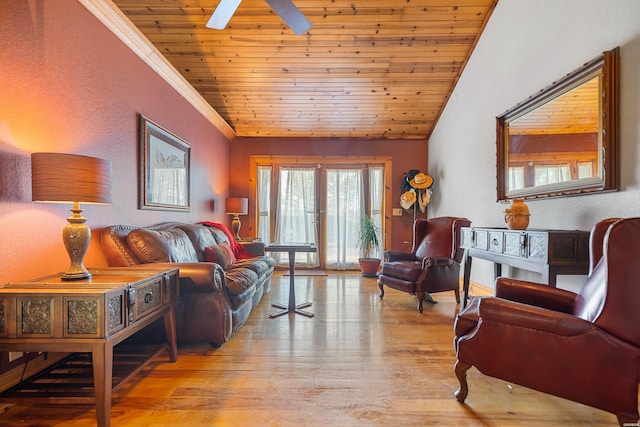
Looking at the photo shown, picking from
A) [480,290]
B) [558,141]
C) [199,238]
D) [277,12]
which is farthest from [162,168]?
[480,290]

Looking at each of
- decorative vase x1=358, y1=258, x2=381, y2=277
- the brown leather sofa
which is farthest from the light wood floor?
decorative vase x1=358, y1=258, x2=381, y2=277

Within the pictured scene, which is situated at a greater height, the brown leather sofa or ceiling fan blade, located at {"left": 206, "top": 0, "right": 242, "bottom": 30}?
ceiling fan blade, located at {"left": 206, "top": 0, "right": 242, "bottom": 30}

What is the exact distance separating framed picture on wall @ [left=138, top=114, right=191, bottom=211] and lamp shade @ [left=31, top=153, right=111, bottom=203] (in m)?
1.30

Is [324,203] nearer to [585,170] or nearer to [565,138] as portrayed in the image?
[565,138]

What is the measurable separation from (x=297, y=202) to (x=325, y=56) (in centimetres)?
254

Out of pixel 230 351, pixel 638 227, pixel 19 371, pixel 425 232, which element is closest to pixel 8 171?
pixel 19 371

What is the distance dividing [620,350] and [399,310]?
2.07 m

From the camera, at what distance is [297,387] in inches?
69.4

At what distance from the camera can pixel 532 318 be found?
1.36 meters

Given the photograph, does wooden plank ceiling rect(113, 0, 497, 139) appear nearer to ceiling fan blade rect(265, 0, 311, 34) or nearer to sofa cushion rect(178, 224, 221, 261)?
ceiling fan blade rect(265, 0, 311, 34)

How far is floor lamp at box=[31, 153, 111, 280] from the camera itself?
4.81 ft

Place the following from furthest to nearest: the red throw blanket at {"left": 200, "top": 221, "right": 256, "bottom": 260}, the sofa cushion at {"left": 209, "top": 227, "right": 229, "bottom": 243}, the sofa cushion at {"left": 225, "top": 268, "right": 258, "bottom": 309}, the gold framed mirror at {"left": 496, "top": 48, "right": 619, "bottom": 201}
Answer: the red throw blanket at {"left": 200, "top": 221, "right": 256, "bottom": 260}, the sofa cushion at {"left": 209, "top": 227, "right": 229, "bottom": 243}, the sofa cushion at {"left": 225, "top": 268, "right": 258, "bottom": 309}, the gold framed mirror at {"left": 496, "top": 48, "right": 619, "bottom": 201}

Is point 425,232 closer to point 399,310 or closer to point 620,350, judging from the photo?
point 399,310

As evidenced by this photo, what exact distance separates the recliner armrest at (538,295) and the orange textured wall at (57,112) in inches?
114
